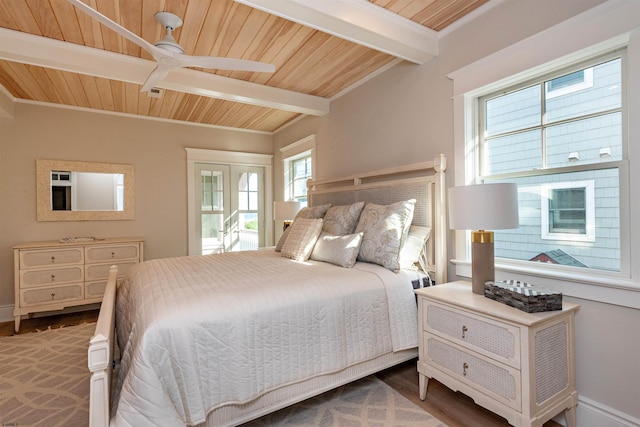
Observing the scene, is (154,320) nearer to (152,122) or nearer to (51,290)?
(51,290)

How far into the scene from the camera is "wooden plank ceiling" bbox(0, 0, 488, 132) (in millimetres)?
2018

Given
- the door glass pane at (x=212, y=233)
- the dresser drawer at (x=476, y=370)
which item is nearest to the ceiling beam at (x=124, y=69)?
the door glass pane at (x=212, y=233)

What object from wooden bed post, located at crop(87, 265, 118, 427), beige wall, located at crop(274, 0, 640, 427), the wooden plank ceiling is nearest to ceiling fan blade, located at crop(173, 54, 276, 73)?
the wooden plank ceiling

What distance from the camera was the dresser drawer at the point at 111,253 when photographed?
3564 millimetres

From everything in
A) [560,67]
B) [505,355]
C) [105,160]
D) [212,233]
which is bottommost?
[505,355]

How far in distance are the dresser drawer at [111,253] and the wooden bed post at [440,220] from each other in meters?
3.49

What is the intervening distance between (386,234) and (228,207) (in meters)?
3.24

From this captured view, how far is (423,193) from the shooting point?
2.40 m

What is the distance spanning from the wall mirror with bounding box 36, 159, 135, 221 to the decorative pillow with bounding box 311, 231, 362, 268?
3053 mm

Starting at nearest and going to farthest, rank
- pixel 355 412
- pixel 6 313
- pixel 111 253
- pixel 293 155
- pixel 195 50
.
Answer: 1. pixel 355 412
2. pixel 195 50
3. pixel 6 313
4. pixel 111 253
5. pixel 293 155

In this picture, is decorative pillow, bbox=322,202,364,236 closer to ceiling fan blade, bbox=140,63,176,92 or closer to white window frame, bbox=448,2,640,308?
white window frame, bbox=448,2,640,308

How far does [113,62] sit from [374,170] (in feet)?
8.02

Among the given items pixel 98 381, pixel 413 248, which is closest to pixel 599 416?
pixel 413 248

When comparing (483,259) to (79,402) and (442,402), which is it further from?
(79,402)
